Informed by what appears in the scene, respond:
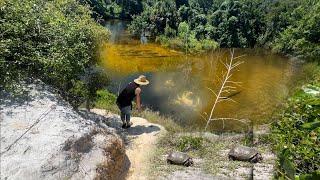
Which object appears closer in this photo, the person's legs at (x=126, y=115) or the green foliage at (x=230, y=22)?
the person's legs at (x=126, y=115)

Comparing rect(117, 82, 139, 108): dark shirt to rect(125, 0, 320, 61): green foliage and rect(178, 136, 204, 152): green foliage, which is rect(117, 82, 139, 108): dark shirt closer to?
rect(178, 136, 204, 152): green foliage

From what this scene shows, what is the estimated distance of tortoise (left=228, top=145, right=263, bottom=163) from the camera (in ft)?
35.3

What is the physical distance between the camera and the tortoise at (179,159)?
1038 centimetres

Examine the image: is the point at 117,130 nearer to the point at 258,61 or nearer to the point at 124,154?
the point at 124,154

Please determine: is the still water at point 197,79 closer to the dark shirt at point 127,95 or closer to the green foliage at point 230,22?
the green foliage at point 230,22

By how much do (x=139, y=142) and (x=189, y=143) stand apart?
4.56ft

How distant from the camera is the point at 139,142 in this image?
11586 mm

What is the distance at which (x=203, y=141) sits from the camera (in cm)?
1199

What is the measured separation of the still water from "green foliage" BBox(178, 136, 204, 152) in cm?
504

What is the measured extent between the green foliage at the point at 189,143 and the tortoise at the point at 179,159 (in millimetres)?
872

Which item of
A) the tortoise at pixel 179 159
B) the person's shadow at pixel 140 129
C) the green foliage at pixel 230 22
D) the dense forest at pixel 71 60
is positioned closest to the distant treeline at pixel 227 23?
the green foliage at pixel 230 22

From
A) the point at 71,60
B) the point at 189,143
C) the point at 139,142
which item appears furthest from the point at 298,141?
the point at 71,60

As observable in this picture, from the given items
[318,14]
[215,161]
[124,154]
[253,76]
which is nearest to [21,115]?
[124,154]

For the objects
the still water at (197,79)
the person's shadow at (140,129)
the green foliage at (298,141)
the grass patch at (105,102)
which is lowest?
the still water at (197,79)
